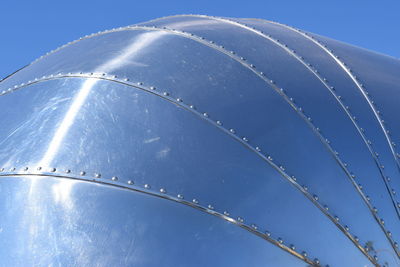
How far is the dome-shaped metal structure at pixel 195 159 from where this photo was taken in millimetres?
3664

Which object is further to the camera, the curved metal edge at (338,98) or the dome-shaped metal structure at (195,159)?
the curved metal edge at (338,98)

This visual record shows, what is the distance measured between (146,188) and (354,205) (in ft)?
5.12

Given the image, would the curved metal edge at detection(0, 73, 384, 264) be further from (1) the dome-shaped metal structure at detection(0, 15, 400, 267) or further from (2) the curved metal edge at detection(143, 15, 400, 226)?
(2) the curved metal edge at detection(143, 15, 400, 226)

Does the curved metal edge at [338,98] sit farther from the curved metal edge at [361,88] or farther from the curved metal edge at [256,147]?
the curved metal edge at [256,147]

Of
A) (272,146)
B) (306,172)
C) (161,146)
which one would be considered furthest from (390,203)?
(161,146)

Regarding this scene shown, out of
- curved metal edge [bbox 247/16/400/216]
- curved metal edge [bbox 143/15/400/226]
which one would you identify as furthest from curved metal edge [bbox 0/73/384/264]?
curved metal edge [bbox 247/16/400/216]

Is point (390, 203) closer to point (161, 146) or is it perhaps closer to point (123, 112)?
point (161, 146)

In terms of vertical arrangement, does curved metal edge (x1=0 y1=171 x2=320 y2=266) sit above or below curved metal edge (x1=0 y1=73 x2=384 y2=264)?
below

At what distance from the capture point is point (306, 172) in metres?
4.22

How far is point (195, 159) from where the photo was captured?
402 cm

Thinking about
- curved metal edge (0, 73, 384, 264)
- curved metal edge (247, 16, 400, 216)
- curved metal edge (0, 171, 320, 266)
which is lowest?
curved metal edge (0, 171, 320, 266)

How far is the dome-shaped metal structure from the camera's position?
144 inches

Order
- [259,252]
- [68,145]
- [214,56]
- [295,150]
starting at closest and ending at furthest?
[259,252], [68,145], [295,150], [214,56]

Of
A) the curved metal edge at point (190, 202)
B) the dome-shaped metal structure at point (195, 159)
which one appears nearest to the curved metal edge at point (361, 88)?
the dome-shaped metal structure at point (195, 159)
